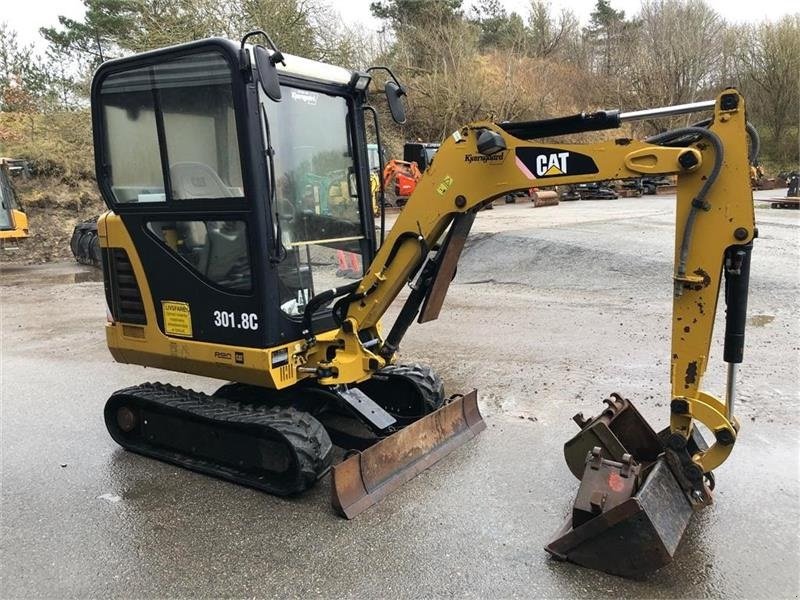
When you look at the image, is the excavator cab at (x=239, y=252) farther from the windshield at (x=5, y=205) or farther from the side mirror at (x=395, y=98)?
the windshield at (x=5, y=205)

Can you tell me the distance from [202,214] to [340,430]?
6.17ft

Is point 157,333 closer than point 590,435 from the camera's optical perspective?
No

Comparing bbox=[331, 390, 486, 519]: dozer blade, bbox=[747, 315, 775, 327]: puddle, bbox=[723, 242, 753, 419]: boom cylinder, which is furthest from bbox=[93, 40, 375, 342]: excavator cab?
bbox=[747, 315, 775, 327]: puddle

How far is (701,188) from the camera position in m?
3.08

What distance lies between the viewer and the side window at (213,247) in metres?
4.01

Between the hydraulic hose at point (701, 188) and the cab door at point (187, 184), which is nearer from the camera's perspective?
the hydraulic hose at point (701, 188)

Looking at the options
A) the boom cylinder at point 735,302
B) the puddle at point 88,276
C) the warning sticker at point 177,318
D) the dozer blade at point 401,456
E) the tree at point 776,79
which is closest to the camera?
the boom cylinder at point 735,302

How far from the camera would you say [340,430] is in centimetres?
489

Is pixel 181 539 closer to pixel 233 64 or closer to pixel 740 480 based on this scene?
pixel 233 64

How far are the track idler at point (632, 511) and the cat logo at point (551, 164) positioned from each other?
1.43 metres

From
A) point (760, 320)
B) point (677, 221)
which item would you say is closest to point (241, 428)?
point (677, 221)

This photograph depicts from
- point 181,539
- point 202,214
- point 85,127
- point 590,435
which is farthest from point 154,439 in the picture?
point 85,127

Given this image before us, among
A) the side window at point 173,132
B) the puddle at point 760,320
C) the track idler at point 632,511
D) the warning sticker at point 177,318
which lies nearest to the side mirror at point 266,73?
the side window at point 173,132

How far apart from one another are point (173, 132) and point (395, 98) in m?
1.48
